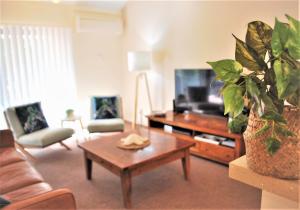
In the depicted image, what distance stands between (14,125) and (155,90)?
2443 millimetres

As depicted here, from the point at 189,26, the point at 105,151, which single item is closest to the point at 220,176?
the point at 105,151

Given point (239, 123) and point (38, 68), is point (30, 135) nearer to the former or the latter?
point (38, 68)

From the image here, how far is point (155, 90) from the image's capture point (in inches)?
186

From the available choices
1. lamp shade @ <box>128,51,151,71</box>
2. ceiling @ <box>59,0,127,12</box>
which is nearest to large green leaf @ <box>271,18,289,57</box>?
lamp shade @ <box>128,51,151,71</box>

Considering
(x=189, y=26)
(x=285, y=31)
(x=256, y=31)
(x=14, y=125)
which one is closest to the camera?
(x=285, y=31)

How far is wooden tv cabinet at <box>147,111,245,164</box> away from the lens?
294 cm

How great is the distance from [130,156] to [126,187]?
0.30 m

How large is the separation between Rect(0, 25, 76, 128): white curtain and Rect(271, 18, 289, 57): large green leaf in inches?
174

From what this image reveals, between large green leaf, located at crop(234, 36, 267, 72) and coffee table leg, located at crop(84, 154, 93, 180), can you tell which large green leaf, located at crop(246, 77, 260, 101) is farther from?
coffee table leg, located at crop(84, 154, 93, 180)

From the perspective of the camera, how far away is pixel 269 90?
2.10 ft

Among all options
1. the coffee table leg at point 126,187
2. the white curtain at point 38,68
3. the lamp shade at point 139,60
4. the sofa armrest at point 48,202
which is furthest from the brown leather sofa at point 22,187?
the lamp shade at point 139,60

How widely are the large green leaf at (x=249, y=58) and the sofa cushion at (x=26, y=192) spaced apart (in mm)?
1681

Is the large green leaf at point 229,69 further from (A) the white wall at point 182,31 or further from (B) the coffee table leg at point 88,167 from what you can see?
(A) the white wall at point 182,31

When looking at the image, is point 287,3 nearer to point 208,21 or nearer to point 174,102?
point 208,21
